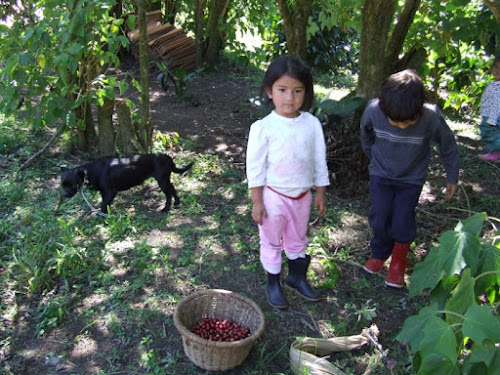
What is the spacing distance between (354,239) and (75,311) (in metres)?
2.38

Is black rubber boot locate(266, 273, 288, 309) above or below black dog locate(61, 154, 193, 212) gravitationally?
below

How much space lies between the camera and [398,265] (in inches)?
140

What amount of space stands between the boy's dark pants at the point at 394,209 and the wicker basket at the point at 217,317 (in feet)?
3.84

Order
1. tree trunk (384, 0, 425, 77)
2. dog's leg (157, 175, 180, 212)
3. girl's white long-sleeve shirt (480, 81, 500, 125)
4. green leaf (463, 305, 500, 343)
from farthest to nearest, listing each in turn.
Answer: tree trunk (384, 0, 425, 77) < girl's white long-sleeve shirt (480, 81, 500, 125) < dog's leg (157, 175, 180, 212) < green leaf (463, 305, 500, 343)

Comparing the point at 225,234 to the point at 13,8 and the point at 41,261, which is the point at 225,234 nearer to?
the point at 41,261

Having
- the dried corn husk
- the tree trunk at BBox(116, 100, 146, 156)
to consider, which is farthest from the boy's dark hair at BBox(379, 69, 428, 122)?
the tree trunk at BBox(116, 100, 146, 156)

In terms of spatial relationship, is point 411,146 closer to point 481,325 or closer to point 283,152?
point 283,152

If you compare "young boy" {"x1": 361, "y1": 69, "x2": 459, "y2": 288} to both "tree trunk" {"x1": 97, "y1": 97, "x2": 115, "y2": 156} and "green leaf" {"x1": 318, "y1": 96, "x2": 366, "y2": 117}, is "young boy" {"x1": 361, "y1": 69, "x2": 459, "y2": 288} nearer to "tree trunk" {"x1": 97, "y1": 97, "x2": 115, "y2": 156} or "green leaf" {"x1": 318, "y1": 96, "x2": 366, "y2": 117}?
"green leaf" {"x1": 318, "y1": 96, "x2": 366, "y2": 117}

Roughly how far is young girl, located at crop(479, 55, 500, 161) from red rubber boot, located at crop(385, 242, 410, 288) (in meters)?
2.39

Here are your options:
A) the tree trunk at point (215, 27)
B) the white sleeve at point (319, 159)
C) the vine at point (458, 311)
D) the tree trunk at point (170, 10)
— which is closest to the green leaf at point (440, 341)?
the vine at point (458, 311)

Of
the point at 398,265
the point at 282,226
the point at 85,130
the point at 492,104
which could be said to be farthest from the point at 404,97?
the point at 85,130

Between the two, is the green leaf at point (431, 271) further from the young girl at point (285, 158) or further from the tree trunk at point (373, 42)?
the tree trunk at point (373, 42)

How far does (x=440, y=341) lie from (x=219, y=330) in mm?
1671

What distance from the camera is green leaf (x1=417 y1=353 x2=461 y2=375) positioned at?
149cm
